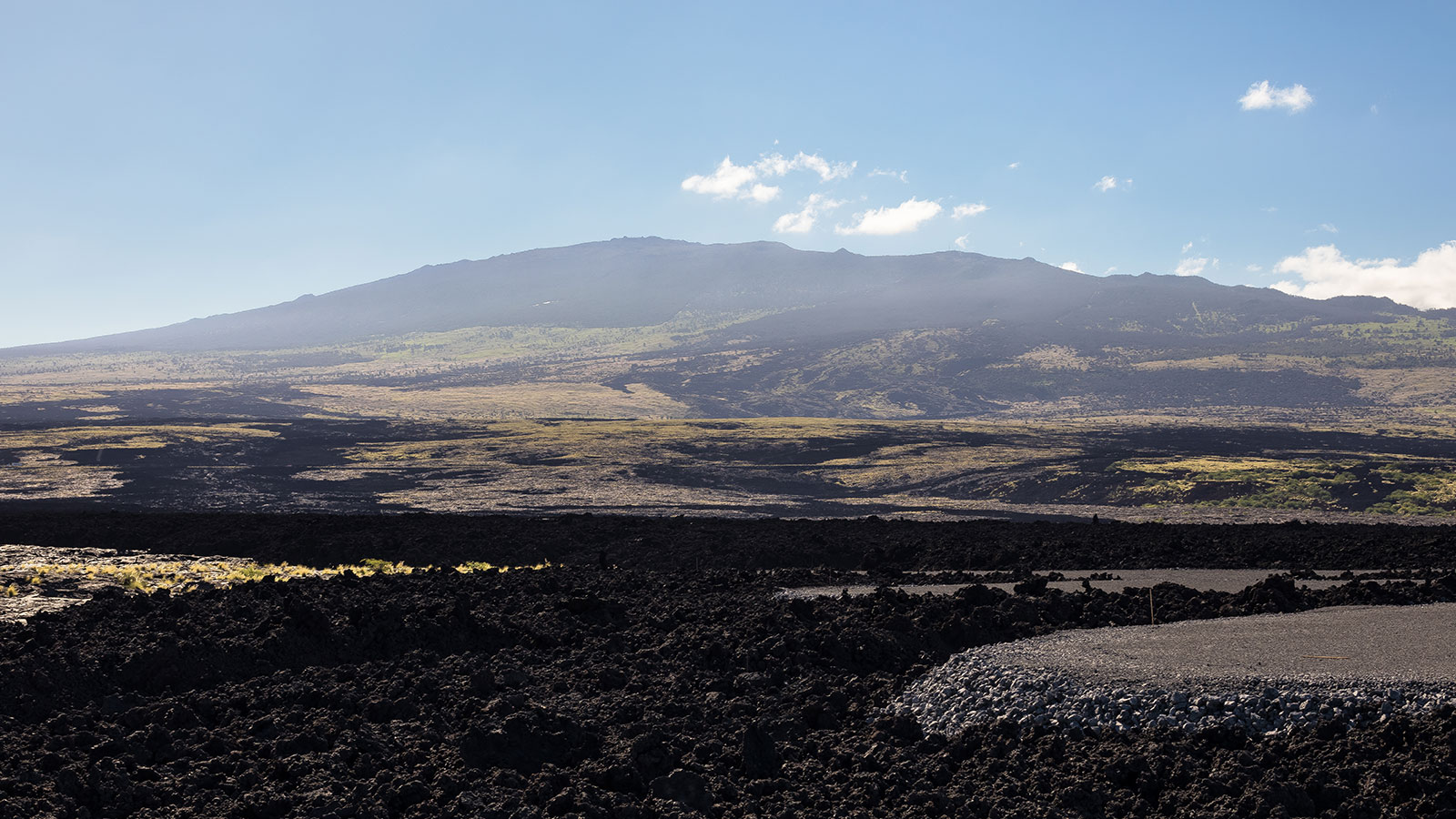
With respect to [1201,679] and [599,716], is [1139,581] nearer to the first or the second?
[1201,679]

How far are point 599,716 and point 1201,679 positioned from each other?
5.94 meters

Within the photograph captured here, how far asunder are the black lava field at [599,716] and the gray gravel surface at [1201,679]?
0.88 ft

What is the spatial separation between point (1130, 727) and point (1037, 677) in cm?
117

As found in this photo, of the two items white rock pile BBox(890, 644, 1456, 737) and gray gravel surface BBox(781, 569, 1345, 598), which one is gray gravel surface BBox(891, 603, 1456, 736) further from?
gray gravel surface BBox(781, 569, 1345, 598)

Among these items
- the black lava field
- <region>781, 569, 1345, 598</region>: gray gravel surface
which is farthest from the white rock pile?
<region>781, 569, 1345, 598</region>: gray gravel surface

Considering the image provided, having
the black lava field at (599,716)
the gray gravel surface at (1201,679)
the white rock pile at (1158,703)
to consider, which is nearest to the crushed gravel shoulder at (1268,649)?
the gray gravel surface at (1201,679)

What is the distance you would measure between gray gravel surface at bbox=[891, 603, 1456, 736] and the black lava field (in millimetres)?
267

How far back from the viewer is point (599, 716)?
11773mm

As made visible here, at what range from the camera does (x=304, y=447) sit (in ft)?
249

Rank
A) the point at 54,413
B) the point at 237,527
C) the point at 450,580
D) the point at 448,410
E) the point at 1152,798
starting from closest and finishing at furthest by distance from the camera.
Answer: the point at 1152,798, the point at 450,580, the point at 237,527, the point at 54,413, the point at 448,410

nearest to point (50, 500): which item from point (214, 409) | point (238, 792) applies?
point (238, 792)

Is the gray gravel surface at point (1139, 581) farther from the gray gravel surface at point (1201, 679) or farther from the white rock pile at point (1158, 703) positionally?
the white rock pile at point (1158, 703)

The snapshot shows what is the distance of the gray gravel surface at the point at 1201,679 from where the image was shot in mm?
9938

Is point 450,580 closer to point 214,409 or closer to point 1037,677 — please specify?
point 1037,677
